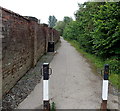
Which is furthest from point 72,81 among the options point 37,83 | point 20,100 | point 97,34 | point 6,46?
point 97,34

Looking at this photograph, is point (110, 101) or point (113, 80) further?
point (113, 80)

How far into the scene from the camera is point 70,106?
3.61 metres

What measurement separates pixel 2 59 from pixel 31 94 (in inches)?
50.8

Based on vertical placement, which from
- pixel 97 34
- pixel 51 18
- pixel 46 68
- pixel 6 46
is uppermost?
pixel 51 18

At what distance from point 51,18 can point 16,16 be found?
101938 millimetres

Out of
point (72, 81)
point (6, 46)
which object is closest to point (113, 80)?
point (72, 81)

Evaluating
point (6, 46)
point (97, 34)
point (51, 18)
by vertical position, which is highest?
point (51, 18)

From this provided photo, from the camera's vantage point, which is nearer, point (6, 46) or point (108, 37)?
point (6, 46)

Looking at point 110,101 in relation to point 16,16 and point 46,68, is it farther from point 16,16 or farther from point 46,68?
point 16,16

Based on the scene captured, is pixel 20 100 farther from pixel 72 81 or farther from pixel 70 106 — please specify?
pixel 72 81

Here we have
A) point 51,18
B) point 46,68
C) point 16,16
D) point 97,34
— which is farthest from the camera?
point 51,18

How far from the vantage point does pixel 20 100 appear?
12.7ft

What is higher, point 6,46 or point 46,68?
point 6,46

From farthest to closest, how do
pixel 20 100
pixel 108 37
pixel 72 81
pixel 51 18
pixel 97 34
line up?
pixel 51 18 → pixel 97 34 → pixel 108 37 → pixel 72 81 → pixel 20 100
